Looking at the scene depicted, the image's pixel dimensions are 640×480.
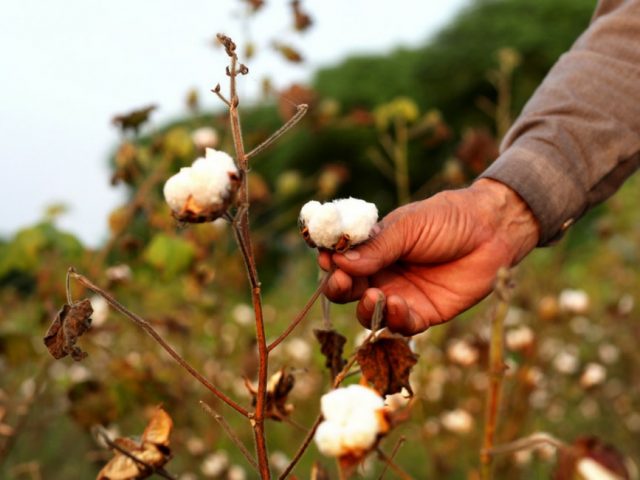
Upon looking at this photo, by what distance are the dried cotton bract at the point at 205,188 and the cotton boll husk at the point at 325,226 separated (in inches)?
4.5

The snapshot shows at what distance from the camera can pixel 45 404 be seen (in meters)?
3.48

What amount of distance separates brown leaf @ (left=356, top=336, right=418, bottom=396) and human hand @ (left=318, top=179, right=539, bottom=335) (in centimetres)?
12

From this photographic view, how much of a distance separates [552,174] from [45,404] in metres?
2.74

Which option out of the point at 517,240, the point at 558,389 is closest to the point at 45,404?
the point at 558,389

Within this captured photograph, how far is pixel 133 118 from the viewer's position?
70.8 inches

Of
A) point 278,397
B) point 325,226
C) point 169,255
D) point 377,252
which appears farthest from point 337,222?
point 169,255

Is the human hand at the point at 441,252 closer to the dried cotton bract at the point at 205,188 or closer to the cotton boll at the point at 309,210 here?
the cotton boll at the point at 309,210

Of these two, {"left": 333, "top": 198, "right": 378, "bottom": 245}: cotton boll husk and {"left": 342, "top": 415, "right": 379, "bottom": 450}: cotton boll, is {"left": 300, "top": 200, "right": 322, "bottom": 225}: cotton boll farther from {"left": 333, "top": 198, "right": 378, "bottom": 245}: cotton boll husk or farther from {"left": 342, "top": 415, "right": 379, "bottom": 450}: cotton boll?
{"left": 342, "top": 415, "right": 379, "bottom": 450}: cotton boll

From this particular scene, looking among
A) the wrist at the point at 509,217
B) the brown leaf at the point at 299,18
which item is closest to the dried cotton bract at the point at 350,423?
the wrist at the point at 509,217

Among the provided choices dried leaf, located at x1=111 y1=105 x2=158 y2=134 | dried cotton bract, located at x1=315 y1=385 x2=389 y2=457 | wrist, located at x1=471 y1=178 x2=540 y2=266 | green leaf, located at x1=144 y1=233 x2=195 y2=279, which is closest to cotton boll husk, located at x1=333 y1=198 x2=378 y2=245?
dried cotton bract, located at x1=315 y1=385 x2=389 y2=457

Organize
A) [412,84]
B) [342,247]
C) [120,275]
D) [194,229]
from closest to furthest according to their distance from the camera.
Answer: [342,247], [120,275], [194,229], [412,84]

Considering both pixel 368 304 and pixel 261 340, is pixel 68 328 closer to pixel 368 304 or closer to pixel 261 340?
pixel 261 340

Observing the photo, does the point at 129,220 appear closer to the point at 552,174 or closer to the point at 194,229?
the point at 194,229

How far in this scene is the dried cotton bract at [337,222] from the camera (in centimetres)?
77
